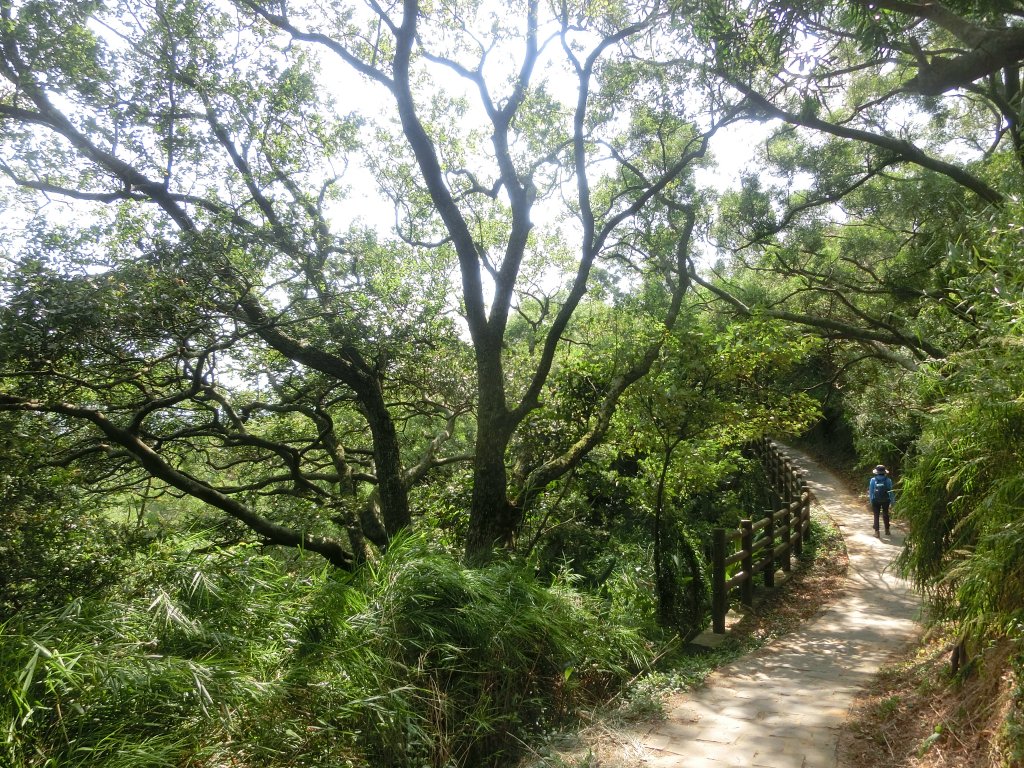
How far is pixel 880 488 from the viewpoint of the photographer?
13.2 metres

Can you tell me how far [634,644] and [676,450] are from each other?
147 inches

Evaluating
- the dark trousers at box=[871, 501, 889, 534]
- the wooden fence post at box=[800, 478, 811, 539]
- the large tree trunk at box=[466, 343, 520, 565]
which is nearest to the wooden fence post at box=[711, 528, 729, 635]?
the large tree trunk at box=[466, 343, 520, 565]

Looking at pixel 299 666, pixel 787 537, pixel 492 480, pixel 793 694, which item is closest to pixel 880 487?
pixel 787 537

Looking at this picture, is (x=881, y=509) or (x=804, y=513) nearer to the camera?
(x=804, y=513)

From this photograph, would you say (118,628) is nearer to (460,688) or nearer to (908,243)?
(460,688)

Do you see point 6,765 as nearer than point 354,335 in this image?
Yes

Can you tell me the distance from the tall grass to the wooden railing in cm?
235

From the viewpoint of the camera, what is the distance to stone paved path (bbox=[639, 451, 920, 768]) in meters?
4.36

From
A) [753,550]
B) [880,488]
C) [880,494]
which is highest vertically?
[880,488]

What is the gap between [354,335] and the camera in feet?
25.7

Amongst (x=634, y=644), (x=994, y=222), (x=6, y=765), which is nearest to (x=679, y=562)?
(x=634, y=644)

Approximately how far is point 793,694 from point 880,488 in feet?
29.8

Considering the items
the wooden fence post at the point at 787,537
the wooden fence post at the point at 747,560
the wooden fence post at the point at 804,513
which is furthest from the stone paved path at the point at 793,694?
the wooden fence post at the point at 804,513

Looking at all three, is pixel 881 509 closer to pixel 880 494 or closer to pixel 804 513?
pixel 880 494
